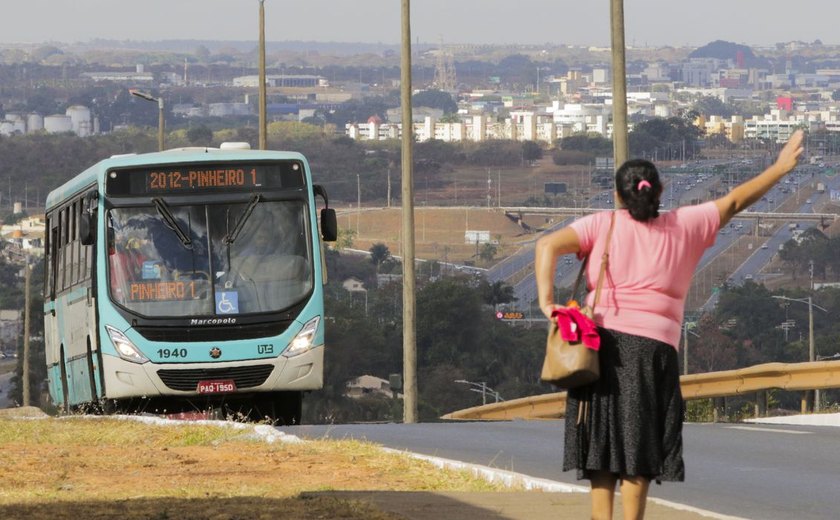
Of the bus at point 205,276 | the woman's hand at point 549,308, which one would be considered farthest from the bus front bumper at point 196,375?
the woman's hand at point 549,308

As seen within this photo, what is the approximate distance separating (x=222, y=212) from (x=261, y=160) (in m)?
0.70

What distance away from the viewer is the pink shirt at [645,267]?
8211 millimetres

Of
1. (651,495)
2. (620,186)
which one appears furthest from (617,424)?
(651,495)

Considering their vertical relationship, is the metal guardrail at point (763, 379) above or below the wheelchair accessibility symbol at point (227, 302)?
below

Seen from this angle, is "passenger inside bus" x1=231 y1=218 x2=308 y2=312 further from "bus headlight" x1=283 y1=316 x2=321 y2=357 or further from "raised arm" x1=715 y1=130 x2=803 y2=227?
"raised arm" x1=715 y1=130 x2=803 y2=227

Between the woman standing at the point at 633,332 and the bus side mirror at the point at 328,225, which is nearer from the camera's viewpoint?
the woman standing at the point at 633,332

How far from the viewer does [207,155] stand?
20.8 meters

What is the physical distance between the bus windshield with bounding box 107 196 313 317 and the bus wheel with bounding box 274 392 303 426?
133 cm

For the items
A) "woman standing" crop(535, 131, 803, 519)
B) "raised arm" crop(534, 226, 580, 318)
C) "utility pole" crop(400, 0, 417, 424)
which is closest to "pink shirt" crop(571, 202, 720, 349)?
"woman standing" crop(535, 131, 803, 519)

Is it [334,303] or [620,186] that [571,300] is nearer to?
[620,186]

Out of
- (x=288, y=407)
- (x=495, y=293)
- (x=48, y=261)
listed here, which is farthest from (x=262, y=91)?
(x=495, y=293)

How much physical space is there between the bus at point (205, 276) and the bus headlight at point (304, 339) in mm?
10

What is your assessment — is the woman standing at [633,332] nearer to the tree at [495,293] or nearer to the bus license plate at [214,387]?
the bus license plate at [214,387]

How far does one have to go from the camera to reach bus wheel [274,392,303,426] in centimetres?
2086
